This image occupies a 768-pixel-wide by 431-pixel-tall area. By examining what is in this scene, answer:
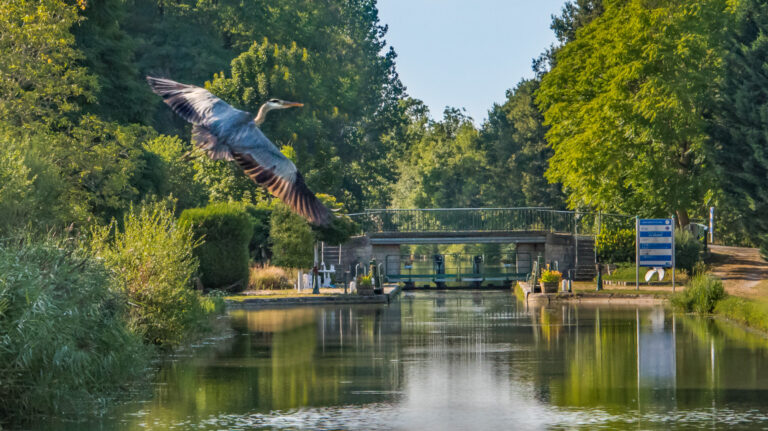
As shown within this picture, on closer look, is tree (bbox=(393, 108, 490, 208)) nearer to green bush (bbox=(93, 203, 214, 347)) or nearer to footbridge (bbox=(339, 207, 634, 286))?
footbridge (bbox=(339, 207, 634, 286))

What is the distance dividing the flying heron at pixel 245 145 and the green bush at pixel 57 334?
2.61 meters

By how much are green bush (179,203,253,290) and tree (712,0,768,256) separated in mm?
18013

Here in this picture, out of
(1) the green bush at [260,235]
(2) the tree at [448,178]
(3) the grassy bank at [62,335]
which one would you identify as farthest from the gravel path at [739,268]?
(2) the tree at [448,178]

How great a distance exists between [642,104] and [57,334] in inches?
1460

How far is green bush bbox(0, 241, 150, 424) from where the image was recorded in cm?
1402

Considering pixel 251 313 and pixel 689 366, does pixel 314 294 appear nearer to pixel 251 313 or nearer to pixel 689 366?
pixel 251 313

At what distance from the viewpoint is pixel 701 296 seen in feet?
108

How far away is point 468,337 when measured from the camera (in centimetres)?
2691

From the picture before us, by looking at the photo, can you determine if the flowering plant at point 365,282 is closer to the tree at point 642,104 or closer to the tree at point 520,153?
the tree at point 642,104

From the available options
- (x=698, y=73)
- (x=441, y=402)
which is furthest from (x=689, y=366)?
(x=698, y=73)

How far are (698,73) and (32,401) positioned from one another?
124 feet

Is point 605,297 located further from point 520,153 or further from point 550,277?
point 520,153

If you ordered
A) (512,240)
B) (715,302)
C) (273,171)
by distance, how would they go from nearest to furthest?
(273,171)
(715,302)
(512,240)

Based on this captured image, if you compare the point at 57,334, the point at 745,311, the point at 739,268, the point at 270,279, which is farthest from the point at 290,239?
the point at 57,334
